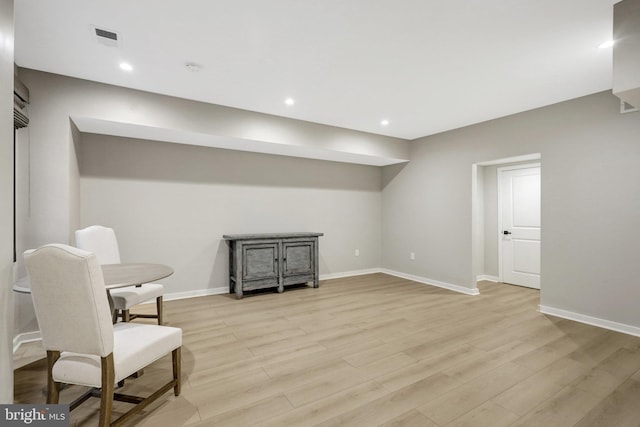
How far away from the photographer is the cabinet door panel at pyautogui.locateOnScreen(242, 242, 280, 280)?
175 inches

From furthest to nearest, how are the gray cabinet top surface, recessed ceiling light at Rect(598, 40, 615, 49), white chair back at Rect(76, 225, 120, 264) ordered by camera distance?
the gray cabinet top surface, white chair back at Rect(76, 225, 120, 264), recessed ceiling light at Rect(598, 40, 615, 49)

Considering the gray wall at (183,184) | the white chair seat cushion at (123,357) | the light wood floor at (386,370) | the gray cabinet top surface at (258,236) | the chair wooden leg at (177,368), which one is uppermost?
the gray wall at (183,184)

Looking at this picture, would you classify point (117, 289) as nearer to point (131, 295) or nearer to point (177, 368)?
point (131, 295)

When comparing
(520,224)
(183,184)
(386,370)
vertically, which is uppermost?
(183,184)

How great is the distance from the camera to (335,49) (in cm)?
258

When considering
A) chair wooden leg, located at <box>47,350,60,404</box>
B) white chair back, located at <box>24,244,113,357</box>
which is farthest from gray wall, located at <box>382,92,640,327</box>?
chair wooden leg, located at <box>47,350,60,404</box>

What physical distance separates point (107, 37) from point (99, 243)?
6.10 feet

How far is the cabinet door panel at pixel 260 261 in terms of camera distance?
446 centimetres

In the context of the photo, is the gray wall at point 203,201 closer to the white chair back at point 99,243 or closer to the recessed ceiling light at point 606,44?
the white chair back at point 99,243

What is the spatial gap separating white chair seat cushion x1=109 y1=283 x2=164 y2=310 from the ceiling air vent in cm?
201

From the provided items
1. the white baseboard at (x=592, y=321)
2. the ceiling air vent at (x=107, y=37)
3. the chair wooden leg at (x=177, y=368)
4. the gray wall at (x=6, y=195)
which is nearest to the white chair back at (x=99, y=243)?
the gray wall at (x=6, y=195)

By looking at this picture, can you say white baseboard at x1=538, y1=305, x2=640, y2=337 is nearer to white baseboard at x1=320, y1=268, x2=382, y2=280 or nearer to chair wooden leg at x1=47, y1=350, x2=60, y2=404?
white baseboard at x1=320, y1=268, x2=382, y2=280

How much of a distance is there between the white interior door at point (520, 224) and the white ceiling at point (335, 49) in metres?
1.73

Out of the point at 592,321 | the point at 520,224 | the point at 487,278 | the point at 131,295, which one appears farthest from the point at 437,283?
the point at 131,295
